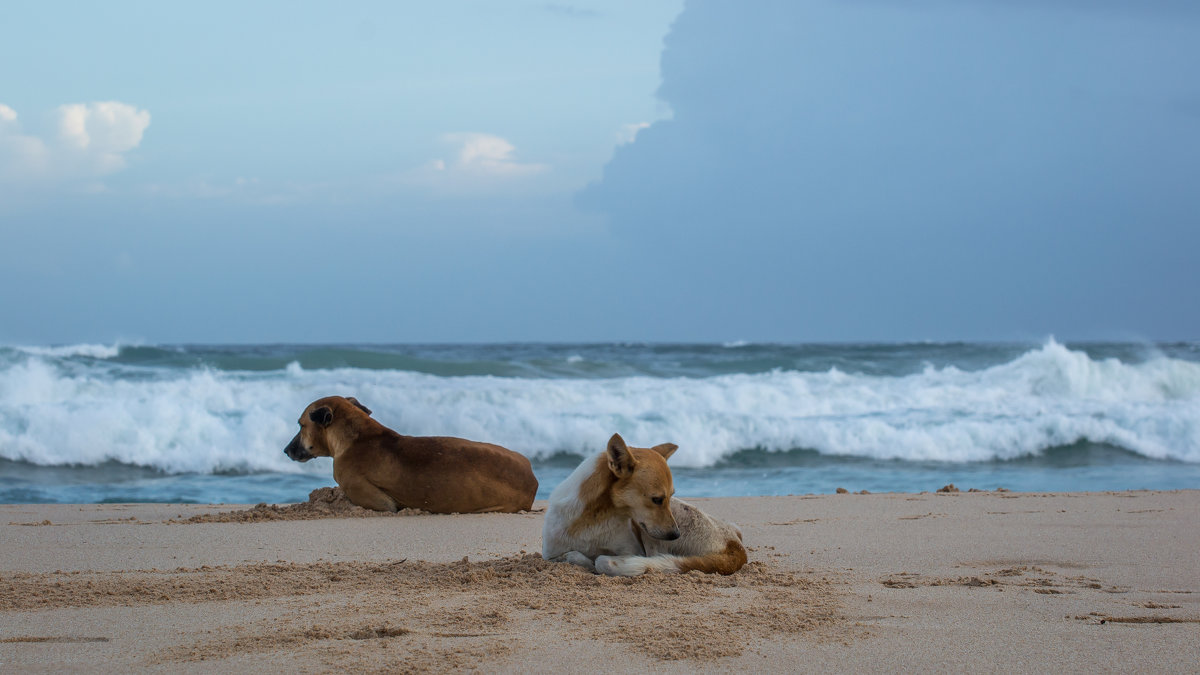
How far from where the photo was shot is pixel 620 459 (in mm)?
4676

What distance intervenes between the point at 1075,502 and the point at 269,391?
13.8 m

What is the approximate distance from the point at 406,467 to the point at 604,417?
7474mm

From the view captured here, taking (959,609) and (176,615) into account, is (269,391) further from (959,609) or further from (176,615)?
(959,609)

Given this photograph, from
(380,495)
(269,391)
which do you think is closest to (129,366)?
(269,391)

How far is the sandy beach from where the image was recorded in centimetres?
345

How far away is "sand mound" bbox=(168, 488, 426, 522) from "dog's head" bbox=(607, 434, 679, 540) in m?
3.55

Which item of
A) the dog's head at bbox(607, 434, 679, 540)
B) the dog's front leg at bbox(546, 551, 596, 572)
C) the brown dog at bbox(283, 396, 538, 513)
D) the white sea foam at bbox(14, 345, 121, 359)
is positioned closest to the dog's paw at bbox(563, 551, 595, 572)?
the dog's front leg at bbox(546, 551, 596, 572)

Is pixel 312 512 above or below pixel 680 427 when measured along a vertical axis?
below

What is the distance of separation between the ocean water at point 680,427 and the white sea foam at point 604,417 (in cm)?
3

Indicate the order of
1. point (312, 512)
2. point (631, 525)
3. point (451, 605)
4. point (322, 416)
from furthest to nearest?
point (322, 416) → point (312, 512) → point (631, 525) → point (451, 605)

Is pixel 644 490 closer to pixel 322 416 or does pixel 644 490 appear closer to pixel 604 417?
pixel 322 416

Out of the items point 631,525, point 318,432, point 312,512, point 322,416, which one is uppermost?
point 322,416

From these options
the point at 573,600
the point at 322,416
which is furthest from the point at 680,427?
the point at 573,600

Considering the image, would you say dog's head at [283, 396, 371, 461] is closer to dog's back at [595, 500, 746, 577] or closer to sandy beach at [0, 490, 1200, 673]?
sandy beach at [0, 490, 1200, 673]
